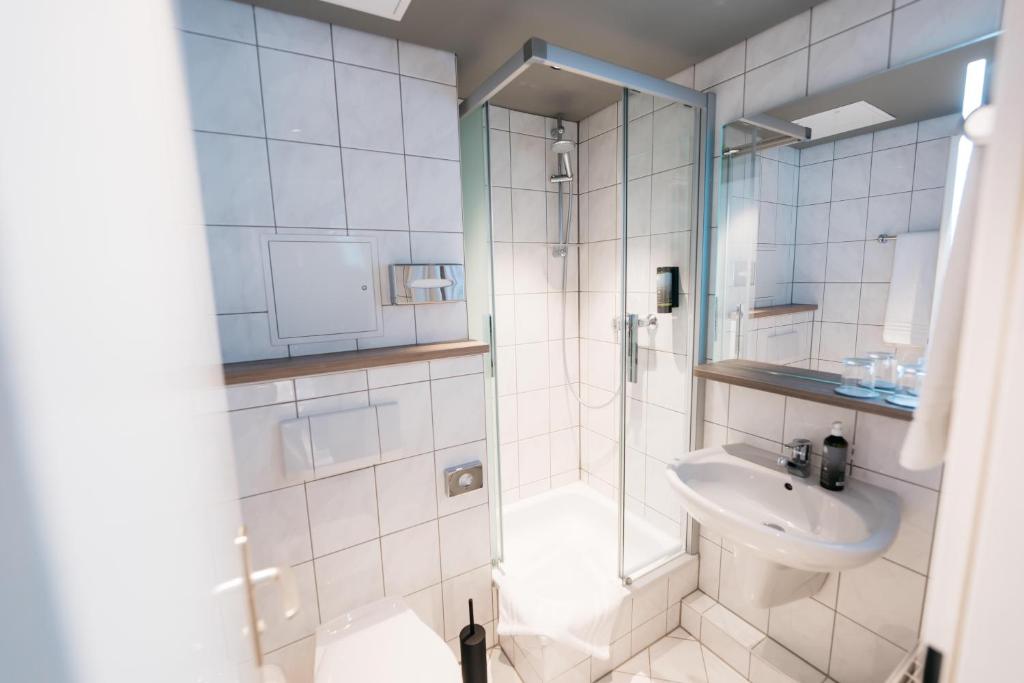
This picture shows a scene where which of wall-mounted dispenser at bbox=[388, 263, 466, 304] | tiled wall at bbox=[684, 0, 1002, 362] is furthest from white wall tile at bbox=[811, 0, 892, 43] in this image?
wall-mounted dispenser at bbox=[388, 263, 466, 304]

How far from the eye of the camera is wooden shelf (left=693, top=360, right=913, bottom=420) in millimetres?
1177

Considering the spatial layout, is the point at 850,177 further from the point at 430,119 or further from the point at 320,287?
the point at 320,287

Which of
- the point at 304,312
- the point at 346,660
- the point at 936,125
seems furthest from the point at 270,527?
the point at 936,125

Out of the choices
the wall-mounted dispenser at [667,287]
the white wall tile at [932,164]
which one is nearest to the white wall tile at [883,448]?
the white wall tile at [932,164]

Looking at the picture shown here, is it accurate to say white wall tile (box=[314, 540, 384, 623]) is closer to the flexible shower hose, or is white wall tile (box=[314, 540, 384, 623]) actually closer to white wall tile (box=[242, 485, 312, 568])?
white wall tile (box=[242, 485, 312, 568])

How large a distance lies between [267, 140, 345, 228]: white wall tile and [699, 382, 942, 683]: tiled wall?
1614 mm

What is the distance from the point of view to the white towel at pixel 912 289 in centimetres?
116

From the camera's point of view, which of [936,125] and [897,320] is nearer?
[936,125]

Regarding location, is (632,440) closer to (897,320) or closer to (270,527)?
(897,320)

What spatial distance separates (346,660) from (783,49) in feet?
7.72

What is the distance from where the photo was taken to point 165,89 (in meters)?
0.49

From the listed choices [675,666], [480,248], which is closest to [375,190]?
[480,248]

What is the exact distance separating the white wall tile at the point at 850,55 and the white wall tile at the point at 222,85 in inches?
68.5

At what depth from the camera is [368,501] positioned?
137cm
